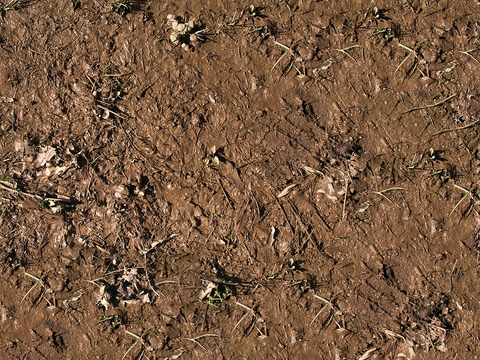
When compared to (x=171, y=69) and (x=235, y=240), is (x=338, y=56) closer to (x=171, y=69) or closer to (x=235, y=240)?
(x=171, y=69)

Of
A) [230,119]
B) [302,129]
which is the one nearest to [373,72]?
[302,129]

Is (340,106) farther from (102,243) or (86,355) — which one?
(86,355)

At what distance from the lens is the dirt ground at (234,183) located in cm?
340

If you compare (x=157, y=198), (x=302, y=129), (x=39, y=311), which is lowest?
(x=39, y=311)

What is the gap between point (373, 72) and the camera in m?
3.63

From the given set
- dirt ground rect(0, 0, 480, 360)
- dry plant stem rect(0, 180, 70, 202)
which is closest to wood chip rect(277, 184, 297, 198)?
dirt ground rect(0, 0, 480, 360)

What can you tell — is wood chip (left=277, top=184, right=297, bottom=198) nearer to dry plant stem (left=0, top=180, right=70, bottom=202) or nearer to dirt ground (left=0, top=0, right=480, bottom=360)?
dirt ground (left=0, top=0, right=480, bottom=360)

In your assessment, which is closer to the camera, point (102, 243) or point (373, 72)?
point (102, 243)

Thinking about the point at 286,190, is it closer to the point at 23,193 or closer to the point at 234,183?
the point at 234,183

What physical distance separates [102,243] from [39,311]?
969 millimetres

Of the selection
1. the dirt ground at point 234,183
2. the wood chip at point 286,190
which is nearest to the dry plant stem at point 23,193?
the dirt ground at point 234,183

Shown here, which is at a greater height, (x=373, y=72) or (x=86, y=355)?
(x=373, y=72)

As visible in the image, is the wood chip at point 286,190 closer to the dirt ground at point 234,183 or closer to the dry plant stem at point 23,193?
the dirt ground at point 234,183

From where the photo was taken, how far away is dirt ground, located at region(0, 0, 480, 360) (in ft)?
11.2
